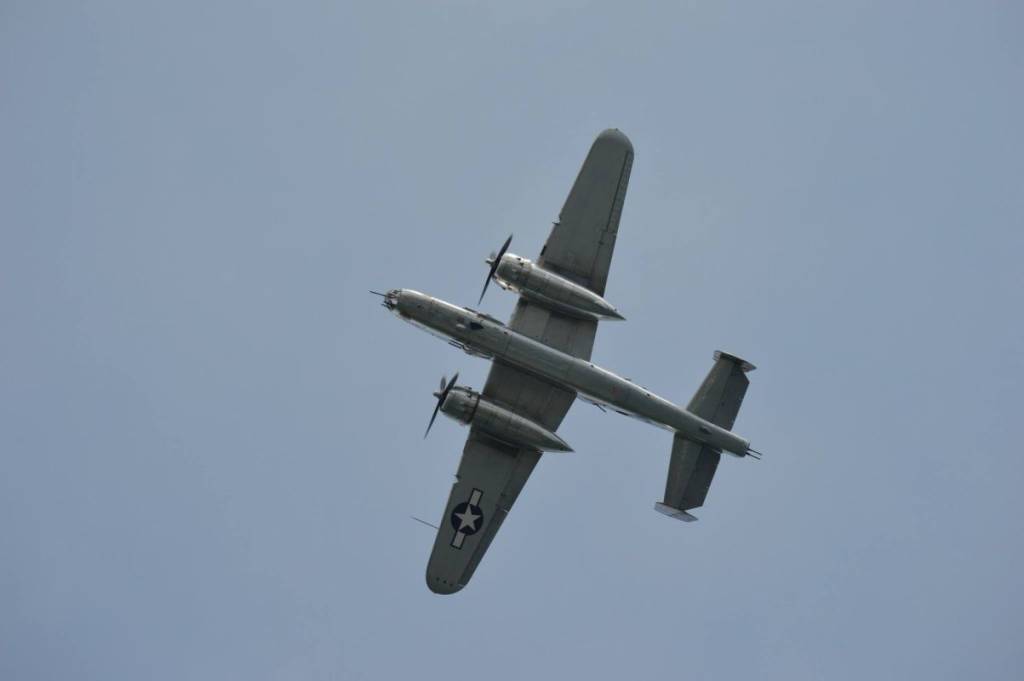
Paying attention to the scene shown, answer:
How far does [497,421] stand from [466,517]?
4653mm

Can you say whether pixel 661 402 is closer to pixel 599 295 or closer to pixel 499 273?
pixel 599 295

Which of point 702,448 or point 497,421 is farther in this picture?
point 702,448

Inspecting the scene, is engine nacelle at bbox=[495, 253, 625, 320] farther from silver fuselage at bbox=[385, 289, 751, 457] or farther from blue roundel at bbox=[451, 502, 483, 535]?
blue roundel at bbox=[451, 502, 483, 535]

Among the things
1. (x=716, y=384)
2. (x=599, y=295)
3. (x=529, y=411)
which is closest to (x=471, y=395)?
(x=529, y=411)

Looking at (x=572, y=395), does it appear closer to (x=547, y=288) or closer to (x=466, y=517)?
(x=547, y=288)

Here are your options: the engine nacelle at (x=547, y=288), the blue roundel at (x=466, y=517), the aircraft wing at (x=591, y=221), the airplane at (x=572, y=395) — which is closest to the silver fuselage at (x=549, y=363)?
the airplane at (x=572, y=395)

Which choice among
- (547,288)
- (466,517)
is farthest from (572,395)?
(466,517)

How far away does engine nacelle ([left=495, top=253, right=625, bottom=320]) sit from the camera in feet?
118

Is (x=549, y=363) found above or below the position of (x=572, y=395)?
above

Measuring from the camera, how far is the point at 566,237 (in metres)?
37.3

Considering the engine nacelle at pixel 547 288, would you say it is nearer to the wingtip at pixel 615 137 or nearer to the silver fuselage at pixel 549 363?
the silver fuselage at pixel 549 363

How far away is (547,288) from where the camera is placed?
3603cm

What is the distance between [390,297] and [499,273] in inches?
180

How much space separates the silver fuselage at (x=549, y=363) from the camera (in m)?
35.3
